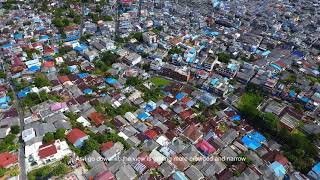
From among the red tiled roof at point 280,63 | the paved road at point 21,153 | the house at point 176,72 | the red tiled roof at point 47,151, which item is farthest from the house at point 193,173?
the red tiled roof at point 280,63

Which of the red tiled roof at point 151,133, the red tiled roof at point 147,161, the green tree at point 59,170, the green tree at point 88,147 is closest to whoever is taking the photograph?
the green tree at point 59,170

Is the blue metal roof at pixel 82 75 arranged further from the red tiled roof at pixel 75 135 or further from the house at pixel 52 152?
the house at pixel 52 152

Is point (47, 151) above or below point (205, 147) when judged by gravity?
above

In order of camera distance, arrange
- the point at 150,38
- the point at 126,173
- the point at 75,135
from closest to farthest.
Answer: the point at 126,173 < the point at 75,135 < the point at 150,38

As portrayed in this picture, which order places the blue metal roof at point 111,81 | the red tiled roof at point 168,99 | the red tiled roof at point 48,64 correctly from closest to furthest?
the red tiled roof at point 168,99, the blue metal roof at point 111,81, the red tiled roof at point 48,64

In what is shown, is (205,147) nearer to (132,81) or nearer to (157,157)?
(157,157)

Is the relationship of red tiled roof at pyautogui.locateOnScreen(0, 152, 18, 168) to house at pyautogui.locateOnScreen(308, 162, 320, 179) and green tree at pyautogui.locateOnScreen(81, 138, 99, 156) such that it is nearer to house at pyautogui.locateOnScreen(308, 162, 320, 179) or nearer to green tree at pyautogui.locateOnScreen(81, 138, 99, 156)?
green tree at pyautogui.locateOnScreen(81, 138, 99, 156)

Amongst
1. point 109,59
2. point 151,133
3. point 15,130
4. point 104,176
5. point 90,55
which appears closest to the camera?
point 104,176

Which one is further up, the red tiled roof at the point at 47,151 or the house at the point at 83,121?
the red tiled roof at the point at 47,151

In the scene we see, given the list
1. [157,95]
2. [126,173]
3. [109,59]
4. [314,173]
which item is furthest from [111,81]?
[314,173]

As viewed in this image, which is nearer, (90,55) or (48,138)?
(48,138)
